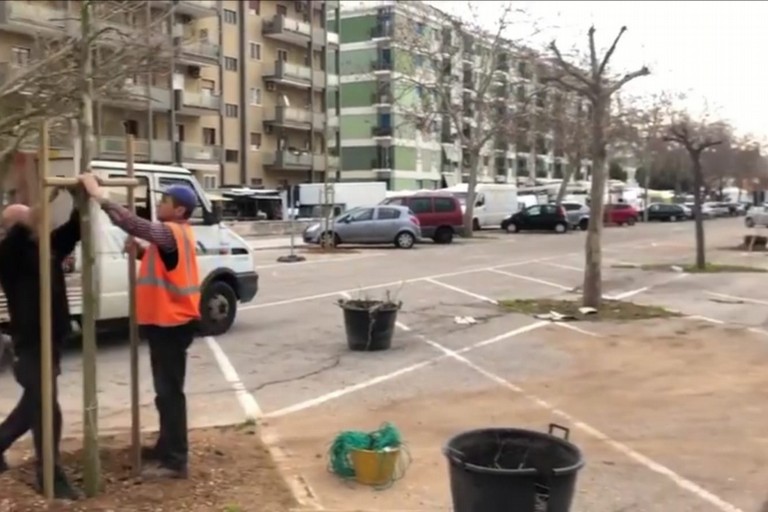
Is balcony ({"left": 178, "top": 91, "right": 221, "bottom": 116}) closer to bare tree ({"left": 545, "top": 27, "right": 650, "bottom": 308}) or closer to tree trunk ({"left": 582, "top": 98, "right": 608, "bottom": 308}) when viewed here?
bare tree ({"left": 545, "top": 27, "right": 650, "bottom": 308})

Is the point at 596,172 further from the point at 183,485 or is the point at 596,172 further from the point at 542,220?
the point at 542,220

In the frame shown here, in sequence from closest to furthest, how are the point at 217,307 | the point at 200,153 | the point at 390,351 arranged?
the point at 390,351, the point at 217,307, the point at 200,153

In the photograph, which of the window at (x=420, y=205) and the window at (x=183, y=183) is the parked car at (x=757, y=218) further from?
the window at (x=183, y=183)

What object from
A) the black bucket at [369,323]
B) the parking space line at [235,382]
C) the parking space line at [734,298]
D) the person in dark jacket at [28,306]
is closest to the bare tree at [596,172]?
the parking space line at [734,298]

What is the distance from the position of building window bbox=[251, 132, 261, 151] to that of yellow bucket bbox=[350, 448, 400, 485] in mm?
55975

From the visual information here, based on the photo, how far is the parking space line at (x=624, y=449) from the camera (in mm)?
5312

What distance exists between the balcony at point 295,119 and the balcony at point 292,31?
502cm

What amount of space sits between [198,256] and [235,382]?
250 cm

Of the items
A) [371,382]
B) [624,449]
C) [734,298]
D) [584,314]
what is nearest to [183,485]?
[624,449]

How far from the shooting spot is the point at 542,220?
148 ft

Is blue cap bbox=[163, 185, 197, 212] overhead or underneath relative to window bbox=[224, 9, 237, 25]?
underneath

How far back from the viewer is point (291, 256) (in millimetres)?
25219

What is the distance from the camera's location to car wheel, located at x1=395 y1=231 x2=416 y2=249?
3072cm

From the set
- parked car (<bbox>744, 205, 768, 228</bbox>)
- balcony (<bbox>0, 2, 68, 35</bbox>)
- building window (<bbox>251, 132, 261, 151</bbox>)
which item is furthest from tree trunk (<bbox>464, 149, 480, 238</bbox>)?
building window (<bbox>251, 132, 261, 151</bbox>)
